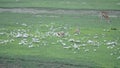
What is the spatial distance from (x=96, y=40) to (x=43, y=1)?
17.9 meters

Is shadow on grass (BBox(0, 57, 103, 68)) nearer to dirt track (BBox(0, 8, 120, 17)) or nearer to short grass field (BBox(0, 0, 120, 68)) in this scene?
short grass field (BBox(0, 0, 120, 68))

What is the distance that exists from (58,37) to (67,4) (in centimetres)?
1479

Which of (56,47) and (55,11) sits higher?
(56,47)

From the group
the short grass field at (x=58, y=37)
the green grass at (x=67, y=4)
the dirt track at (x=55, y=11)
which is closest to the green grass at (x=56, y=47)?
the short grass field at (x=58, y=37)

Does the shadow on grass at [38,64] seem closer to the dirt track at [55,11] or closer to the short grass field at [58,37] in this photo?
the short grass field at [58,37]

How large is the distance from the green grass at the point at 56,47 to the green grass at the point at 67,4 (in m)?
6.02

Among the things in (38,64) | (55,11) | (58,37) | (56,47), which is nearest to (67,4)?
(55,11)

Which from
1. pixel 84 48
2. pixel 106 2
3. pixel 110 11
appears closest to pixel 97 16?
pixel 110 11

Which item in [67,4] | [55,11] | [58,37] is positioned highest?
[58,37]

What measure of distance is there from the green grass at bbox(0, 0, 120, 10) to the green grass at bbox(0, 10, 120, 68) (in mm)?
6015

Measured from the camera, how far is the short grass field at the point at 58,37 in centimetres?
1802

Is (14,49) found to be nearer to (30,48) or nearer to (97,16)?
(30,48)

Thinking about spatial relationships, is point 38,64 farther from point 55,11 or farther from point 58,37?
point 55,11

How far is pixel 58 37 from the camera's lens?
2211 cm
